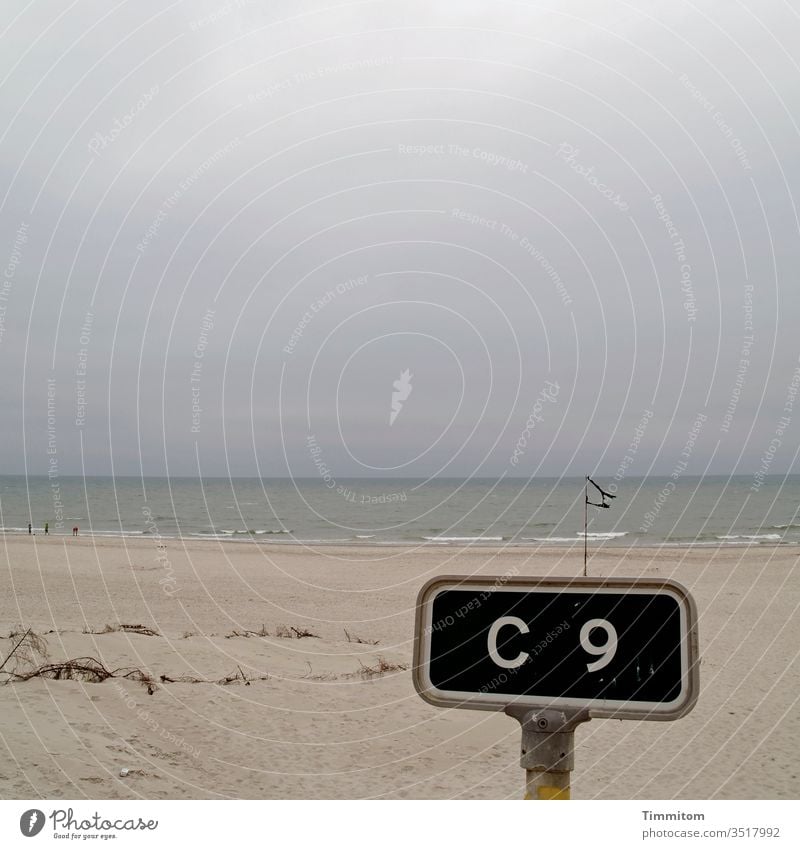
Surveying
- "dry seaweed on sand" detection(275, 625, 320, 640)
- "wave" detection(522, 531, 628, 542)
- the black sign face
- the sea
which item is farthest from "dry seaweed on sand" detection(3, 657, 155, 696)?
"wave" detection(522, 531, 628, 542)

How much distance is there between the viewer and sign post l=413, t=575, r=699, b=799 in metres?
1.42

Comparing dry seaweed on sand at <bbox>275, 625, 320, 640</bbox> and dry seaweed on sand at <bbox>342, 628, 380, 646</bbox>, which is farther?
dry seaweed on sand at <bbox>342, 628, 380, 646</bbox>

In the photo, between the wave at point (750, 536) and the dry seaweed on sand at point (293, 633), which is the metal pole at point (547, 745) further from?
the wave at point (750, 536)

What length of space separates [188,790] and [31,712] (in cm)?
201

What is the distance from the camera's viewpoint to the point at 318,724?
919 cm

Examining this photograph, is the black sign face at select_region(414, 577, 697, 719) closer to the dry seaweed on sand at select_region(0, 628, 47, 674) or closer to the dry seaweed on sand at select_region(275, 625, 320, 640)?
the dry seaweed on sand at select_region(0, 628, 47, 674)

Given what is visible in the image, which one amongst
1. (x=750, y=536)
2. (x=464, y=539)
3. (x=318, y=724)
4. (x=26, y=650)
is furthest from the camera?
(x=464, y=539)

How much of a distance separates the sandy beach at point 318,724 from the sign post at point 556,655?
591 centimetres

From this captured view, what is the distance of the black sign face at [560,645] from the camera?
1432 mm

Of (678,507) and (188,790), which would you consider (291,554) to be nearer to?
(188,790)

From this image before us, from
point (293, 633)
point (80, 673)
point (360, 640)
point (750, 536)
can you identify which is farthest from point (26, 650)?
A: point (750, 536)

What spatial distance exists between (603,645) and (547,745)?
0.22 metres

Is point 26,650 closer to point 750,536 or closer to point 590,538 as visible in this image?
point 590,538
